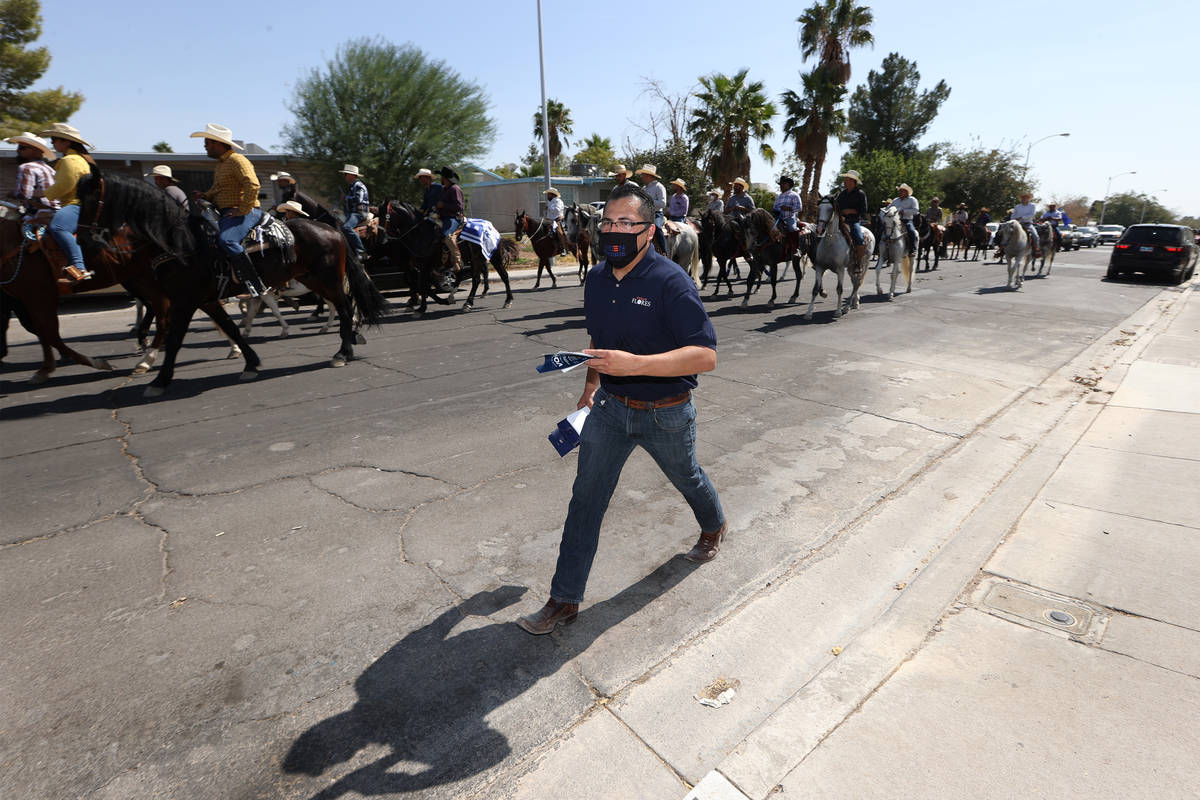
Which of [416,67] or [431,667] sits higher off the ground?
[416,67]

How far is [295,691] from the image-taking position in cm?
262

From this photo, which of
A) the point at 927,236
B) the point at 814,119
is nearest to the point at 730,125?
the point at 814,119

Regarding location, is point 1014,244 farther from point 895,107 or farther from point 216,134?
point 895,107

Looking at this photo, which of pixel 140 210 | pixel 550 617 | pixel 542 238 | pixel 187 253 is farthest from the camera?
pixel 542 238

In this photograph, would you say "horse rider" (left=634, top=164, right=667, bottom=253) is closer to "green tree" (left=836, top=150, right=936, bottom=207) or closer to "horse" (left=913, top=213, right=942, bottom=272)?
"horse" (left=913, top=213, right=942, bottom=272)

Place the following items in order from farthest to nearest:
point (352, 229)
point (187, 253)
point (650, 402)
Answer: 1. point (352, 229)
2. point (187, 253)
3. point (650, 402)

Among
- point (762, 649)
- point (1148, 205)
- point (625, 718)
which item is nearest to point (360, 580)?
point (625, 718)

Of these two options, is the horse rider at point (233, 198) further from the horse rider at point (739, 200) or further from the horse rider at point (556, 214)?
the horse rider at point (739, 200)

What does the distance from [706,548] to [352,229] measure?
9.83 metres

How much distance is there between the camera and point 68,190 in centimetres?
603

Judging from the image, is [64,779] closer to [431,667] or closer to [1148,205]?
[431,667]

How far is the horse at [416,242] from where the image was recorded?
11.9 meters

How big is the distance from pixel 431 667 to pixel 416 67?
30064 mm

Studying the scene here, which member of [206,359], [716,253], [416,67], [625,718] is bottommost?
[625,718]
